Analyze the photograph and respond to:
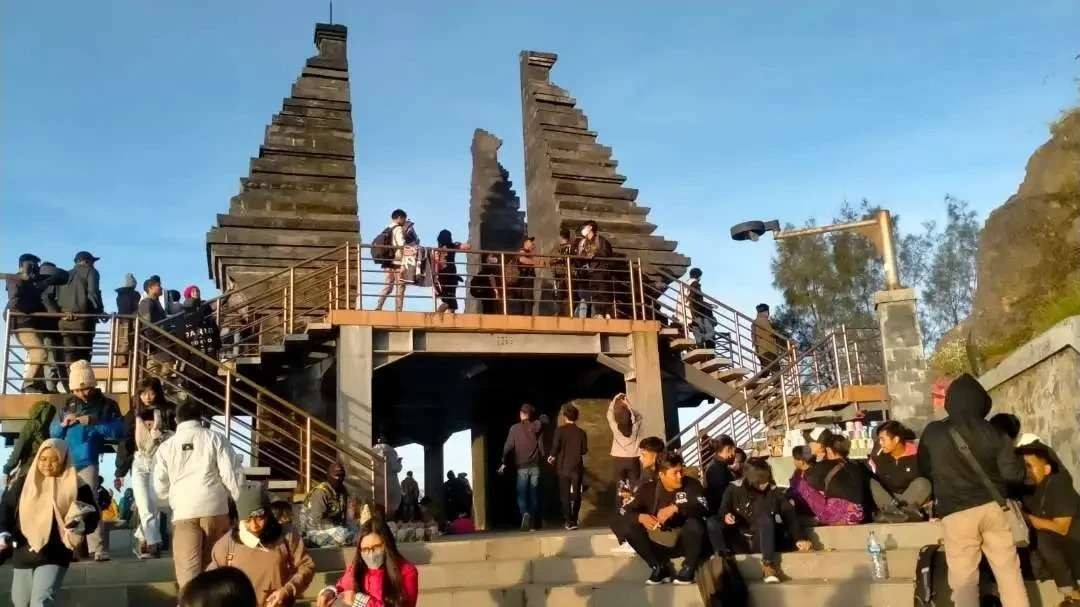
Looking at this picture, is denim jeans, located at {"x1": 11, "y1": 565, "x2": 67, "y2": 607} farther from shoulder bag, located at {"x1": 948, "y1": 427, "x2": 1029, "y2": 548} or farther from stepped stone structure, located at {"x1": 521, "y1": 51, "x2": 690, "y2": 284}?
stepped stone structure, located at {"x1": 521, "y1": 51, "x2": 690, "y2": 284}

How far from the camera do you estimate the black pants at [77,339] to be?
39.5 feet

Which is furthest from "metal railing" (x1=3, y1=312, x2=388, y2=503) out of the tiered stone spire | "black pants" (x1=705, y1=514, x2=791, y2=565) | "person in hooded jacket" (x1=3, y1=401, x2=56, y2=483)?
the tiered stone spire

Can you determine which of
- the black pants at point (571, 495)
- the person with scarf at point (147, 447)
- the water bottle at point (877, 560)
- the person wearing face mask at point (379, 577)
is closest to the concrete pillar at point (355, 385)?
the black pants at point (571, 495)

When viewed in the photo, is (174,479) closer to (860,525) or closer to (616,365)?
(860,525)

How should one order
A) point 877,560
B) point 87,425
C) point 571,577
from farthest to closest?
1. point 571,577
2. point 87,425
3. point 877,560

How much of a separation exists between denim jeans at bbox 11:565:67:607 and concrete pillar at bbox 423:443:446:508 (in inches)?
709

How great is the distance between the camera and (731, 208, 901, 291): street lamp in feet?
39.4

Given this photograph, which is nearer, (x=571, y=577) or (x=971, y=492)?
(x=971, y=492)

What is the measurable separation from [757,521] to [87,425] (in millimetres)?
5694

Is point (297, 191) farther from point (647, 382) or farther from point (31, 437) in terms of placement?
point (31, 437)

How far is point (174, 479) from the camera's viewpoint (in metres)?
6.64

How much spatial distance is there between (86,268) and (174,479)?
268 inches

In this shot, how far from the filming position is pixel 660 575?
7.64 meters

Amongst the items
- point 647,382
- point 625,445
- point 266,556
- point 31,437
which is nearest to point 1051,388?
point 625,445
